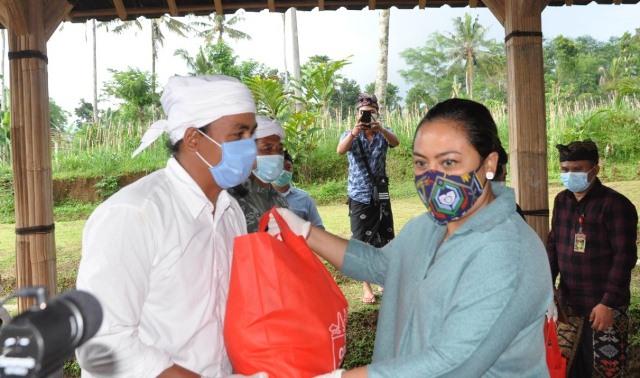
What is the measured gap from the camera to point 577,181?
3682 millimetres

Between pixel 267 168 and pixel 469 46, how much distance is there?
134ft

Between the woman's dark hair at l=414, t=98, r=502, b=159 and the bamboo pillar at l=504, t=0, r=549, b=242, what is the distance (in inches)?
97.5

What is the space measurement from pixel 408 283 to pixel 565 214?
7.72ft

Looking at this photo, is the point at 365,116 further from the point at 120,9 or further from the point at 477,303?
the point at 477,303

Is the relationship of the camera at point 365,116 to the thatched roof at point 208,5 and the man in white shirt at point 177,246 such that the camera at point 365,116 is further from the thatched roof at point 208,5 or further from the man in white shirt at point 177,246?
the man in white shirt at point 177,246

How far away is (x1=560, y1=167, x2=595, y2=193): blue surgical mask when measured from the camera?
3.66 meters

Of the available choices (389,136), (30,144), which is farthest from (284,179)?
(389,136)

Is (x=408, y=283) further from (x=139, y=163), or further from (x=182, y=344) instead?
(x=139, y=163)

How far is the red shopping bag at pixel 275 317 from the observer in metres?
1.58

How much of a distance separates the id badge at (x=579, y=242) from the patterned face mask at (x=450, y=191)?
2.26m

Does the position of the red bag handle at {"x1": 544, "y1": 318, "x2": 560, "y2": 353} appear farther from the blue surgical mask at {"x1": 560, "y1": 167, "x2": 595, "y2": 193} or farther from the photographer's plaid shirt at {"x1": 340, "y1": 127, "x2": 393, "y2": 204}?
the photographer's plaid shirt at {"x1": 340, "y1": 127, "x2": 393, "y2": 204}

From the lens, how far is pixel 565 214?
3.76 m

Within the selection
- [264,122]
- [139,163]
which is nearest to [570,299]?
[264,122]

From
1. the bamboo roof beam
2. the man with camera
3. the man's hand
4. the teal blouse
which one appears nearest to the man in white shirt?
the teal blouse
